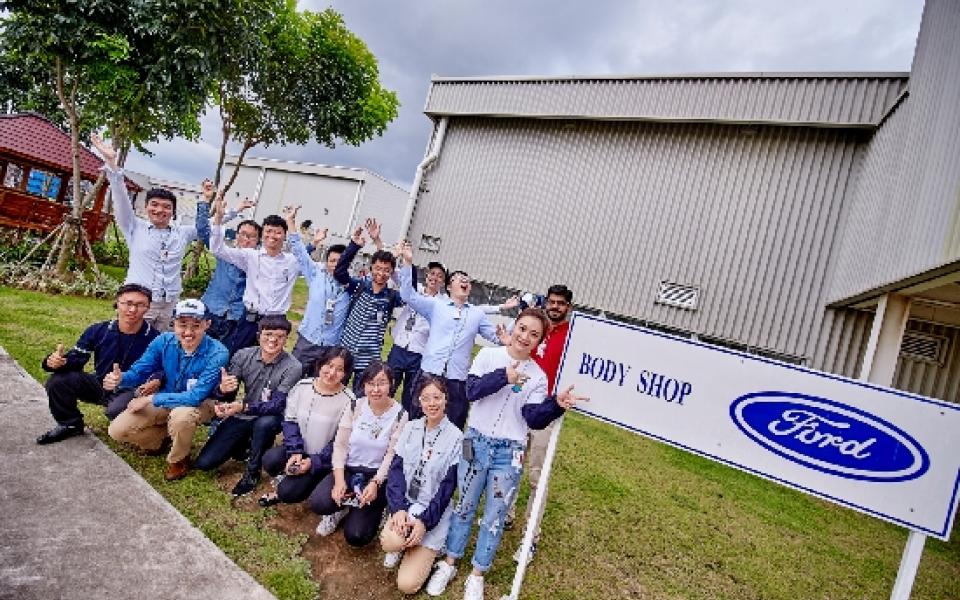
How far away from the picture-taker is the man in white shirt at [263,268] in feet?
17.2

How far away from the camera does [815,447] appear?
257cm

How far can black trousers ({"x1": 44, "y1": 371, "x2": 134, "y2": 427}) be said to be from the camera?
3953 mm

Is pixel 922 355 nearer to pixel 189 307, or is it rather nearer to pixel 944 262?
pixel 944 262

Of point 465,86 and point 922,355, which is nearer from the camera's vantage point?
point 922,355

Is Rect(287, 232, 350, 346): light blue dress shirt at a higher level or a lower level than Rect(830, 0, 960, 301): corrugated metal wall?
lower

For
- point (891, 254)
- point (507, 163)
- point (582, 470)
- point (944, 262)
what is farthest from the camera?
point (507, 163)

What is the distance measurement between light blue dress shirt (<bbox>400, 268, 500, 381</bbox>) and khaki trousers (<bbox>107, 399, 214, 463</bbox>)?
2177mm

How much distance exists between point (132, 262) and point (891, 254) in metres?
9.02

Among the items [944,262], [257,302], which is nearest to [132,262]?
[257,302]

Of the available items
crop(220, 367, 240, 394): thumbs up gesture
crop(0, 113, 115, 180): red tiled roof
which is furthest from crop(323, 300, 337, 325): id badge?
crop(0, 113, 115, 180): red tiled roof

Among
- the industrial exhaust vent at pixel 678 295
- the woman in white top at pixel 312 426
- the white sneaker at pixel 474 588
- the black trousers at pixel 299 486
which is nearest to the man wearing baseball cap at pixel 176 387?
the woman in white top at pixel 312 426

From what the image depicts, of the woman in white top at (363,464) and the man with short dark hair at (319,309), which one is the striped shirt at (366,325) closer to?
the man with short dark hair at (319,309)

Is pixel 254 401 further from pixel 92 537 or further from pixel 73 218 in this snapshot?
pixel 73 218

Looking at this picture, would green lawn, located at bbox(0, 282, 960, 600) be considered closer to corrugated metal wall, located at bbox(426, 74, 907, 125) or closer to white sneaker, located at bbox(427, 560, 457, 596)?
white sneaker, located at bbox(427, 560, 457, 596)
